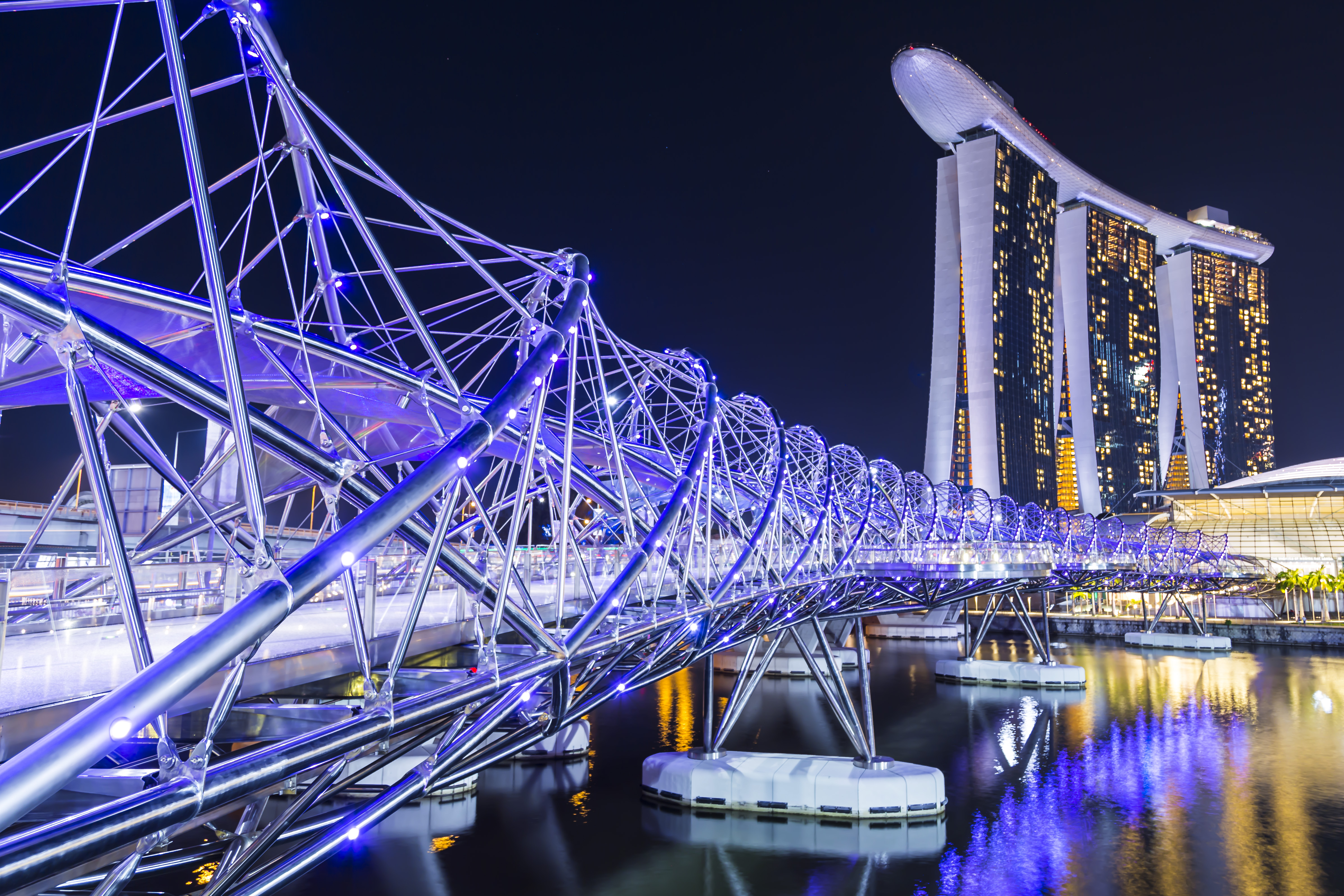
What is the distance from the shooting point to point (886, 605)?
38.9 m

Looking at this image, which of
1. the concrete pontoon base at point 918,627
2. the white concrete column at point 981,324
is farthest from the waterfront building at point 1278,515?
the concrete pontoon base at point 918,627

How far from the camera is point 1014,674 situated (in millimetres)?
53125

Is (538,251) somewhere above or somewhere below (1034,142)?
below

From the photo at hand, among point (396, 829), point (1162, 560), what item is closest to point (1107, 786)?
point (396, 829)

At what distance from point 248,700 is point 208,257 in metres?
5.15

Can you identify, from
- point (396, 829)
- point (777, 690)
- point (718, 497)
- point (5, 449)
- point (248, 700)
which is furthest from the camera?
point (777, 690)

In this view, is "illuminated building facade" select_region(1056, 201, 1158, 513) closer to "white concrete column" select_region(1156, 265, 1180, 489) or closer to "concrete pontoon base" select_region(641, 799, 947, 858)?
"white concrete column" select_region(1156, 265, 1180, 489)

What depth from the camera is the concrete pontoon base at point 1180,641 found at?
231 ft

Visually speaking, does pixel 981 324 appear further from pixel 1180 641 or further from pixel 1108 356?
pixel 1180 641

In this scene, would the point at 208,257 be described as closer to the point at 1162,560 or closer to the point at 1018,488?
the point at 1162,560

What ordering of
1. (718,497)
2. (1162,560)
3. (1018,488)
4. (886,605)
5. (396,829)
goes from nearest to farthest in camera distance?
(396,829)
(718,497)
(886,605)
(1162,560)
(1018,488)

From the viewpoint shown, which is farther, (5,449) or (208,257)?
(5,449)

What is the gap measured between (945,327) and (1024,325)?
1547cm

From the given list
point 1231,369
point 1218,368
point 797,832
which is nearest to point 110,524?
point 797,832
